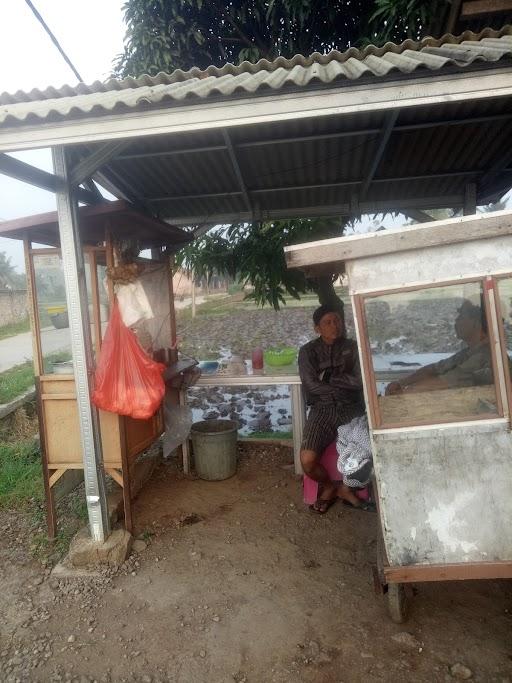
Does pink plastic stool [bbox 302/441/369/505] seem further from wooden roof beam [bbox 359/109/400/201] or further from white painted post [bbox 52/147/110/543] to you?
wooden roof beam [bbox 359/109/400/201]

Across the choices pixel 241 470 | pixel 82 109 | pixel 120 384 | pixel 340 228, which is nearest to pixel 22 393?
pixel 241 470

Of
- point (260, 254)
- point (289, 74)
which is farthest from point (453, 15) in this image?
point (289, 74)

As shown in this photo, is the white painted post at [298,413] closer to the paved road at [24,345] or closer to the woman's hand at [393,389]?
the woman's hand at [393,389]

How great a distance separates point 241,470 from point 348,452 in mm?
1749

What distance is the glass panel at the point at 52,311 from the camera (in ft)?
11.9

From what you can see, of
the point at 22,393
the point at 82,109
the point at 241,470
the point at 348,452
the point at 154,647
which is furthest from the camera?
the point at 22,393

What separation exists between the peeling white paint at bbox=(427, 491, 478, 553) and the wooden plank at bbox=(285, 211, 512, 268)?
4.34 feet

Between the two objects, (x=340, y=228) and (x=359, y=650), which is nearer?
(x=359, y=650)

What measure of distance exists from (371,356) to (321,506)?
84.2 inches

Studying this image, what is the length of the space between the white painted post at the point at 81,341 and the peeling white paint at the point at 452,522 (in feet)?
7.76

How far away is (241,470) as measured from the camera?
5.14 meters

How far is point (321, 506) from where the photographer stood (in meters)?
4.16

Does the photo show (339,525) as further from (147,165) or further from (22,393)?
(22,393)

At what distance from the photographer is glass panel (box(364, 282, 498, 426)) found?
248cm
